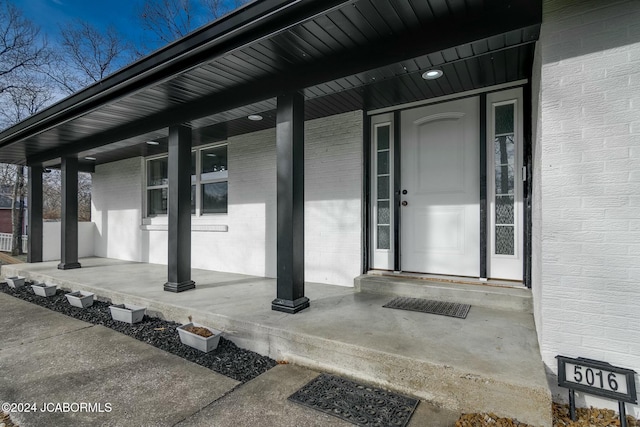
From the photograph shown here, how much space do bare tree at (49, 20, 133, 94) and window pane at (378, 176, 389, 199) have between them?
430 inches

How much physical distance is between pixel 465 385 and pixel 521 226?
1.96 metres

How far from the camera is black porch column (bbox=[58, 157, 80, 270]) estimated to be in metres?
5.65

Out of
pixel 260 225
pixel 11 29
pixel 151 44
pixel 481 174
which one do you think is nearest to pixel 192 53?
pixel 260 225

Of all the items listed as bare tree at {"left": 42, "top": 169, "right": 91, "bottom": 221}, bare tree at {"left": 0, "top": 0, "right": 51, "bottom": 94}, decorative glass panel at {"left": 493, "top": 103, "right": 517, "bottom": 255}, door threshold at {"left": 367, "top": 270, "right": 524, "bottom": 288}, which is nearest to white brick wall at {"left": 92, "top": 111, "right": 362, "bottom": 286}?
door threshold at {"left": 367, "top": 270, "right": 524, "bottom": 288}

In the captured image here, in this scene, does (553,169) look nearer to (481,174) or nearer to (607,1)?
(607,1)

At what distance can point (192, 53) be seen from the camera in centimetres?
265

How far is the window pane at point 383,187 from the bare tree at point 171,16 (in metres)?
8.46

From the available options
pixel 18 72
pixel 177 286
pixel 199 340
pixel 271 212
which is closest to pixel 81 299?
pixel 177 286

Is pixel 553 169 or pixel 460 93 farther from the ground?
pixel 460 93

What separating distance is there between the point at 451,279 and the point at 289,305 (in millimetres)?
1779

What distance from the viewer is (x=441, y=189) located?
3.53m

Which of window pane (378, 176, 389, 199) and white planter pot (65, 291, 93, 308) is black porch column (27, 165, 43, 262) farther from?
window pane (378, 176, 389, 199)

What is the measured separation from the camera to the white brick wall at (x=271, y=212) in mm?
3988

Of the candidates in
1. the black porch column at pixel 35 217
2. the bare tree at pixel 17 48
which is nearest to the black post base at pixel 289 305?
the black porch column at pixel 35 217
